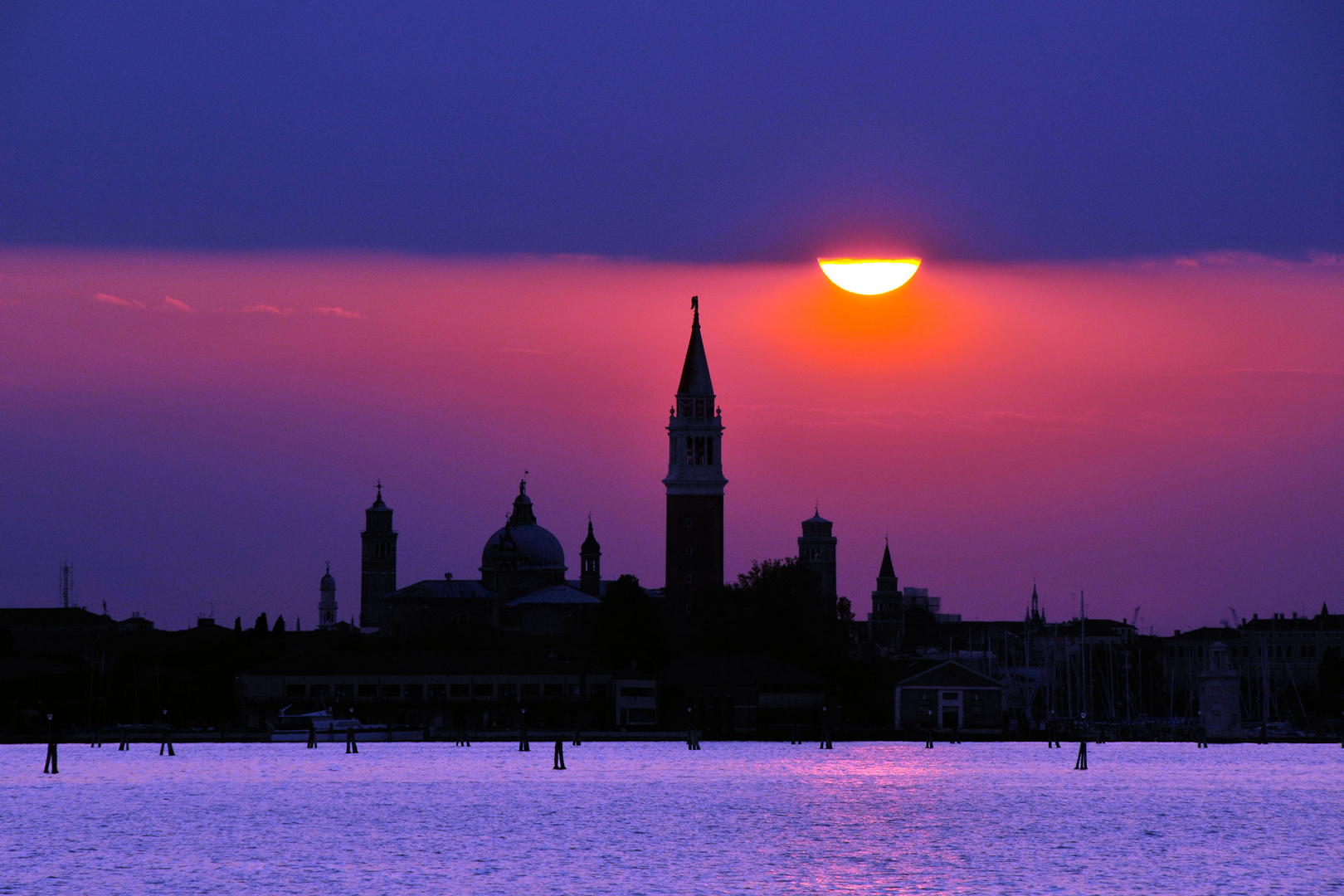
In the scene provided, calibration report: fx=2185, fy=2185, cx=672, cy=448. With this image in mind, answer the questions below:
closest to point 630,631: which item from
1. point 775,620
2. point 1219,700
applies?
point 775,620

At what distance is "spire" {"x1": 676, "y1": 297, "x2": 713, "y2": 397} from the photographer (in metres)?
162

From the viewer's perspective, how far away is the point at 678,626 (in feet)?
510

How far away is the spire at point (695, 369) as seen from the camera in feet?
532

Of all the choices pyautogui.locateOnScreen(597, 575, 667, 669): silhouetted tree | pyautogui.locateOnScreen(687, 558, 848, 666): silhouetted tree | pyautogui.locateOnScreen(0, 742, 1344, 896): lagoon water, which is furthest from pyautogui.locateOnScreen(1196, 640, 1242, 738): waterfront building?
pyautogui.locateOnScreen(597, 575, 667, 669): silhouetted tree

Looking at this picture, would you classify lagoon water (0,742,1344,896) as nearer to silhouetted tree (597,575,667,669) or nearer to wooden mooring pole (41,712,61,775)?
wooden mooring pole (41,712,61,775)

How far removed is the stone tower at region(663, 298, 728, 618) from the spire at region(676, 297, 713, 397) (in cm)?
6

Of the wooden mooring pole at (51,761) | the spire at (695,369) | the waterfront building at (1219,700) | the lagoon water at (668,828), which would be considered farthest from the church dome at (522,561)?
the wooden mooring pole at (51,761)

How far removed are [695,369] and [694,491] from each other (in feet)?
32.8

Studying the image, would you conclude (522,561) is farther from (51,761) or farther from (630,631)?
(51,761)

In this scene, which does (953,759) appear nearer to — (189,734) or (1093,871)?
(189,734)

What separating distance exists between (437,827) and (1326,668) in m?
130

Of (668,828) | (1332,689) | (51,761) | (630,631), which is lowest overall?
(668,828)

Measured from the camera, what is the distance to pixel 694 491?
15938 centimetres

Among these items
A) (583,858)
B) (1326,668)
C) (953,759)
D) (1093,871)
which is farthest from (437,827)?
(1326,668)
